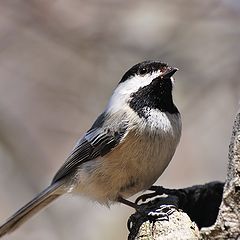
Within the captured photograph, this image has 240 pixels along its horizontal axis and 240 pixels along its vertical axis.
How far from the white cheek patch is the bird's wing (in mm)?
126

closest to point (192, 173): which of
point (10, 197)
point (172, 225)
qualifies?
point (10, 197)

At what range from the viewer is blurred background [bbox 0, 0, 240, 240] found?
4.75 metres

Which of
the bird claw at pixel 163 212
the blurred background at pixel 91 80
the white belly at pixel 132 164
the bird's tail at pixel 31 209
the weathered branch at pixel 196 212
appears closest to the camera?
the weathered branch at pixel 196 212

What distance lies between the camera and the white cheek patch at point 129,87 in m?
3.18

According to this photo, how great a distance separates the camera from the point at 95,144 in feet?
10.5

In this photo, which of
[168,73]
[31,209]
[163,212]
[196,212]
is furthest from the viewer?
[31,209]

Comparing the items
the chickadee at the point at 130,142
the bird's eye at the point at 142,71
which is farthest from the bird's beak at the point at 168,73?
the bird's eye at the point at 142,71

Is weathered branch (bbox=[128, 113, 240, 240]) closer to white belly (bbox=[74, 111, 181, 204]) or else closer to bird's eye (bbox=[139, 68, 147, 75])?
white belly (bbox=[74, 111, 181, 204])

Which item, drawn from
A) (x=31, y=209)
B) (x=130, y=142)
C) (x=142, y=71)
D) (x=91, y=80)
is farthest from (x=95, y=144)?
(x=91, y=80)

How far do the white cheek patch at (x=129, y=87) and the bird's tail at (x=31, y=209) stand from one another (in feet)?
1.87

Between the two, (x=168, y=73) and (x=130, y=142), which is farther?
(x=168, y=73)

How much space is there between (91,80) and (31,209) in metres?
2.00

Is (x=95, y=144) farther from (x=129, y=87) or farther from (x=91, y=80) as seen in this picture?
(x=91, y=80)

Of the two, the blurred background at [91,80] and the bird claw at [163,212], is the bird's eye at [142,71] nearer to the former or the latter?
the bird claw at [163,212]
